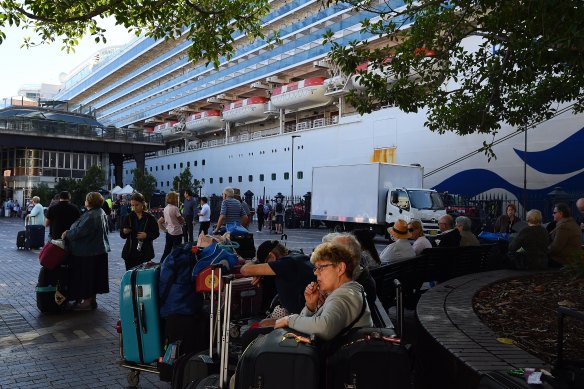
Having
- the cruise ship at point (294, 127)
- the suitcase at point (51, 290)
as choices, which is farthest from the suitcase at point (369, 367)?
the cruise ship at point (294, 127)

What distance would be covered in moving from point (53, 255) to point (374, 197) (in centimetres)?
1593

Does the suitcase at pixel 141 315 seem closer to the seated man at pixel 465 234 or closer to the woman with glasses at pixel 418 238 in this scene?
the woman with glasses at pixel 418 238

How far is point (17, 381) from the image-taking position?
13.8ft

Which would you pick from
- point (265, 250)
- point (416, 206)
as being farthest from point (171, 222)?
point (416, 206)

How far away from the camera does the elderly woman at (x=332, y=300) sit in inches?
102

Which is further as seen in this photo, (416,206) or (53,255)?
(416,206)

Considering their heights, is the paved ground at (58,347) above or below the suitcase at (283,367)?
below

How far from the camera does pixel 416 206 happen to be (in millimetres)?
Result: 20328

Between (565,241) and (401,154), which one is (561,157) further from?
(565,241)

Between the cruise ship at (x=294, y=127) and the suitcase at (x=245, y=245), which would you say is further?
the cruise ship at (x=294, y=127)

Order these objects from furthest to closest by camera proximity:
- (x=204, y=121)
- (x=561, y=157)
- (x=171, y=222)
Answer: (x=204, y=121) → (x=561, y=157) → (x=171, y=222)

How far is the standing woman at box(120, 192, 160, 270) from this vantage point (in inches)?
290

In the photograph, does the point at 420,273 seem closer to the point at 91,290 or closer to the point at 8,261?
the point at 91,290

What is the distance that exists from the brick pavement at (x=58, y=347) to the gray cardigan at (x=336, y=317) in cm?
211
